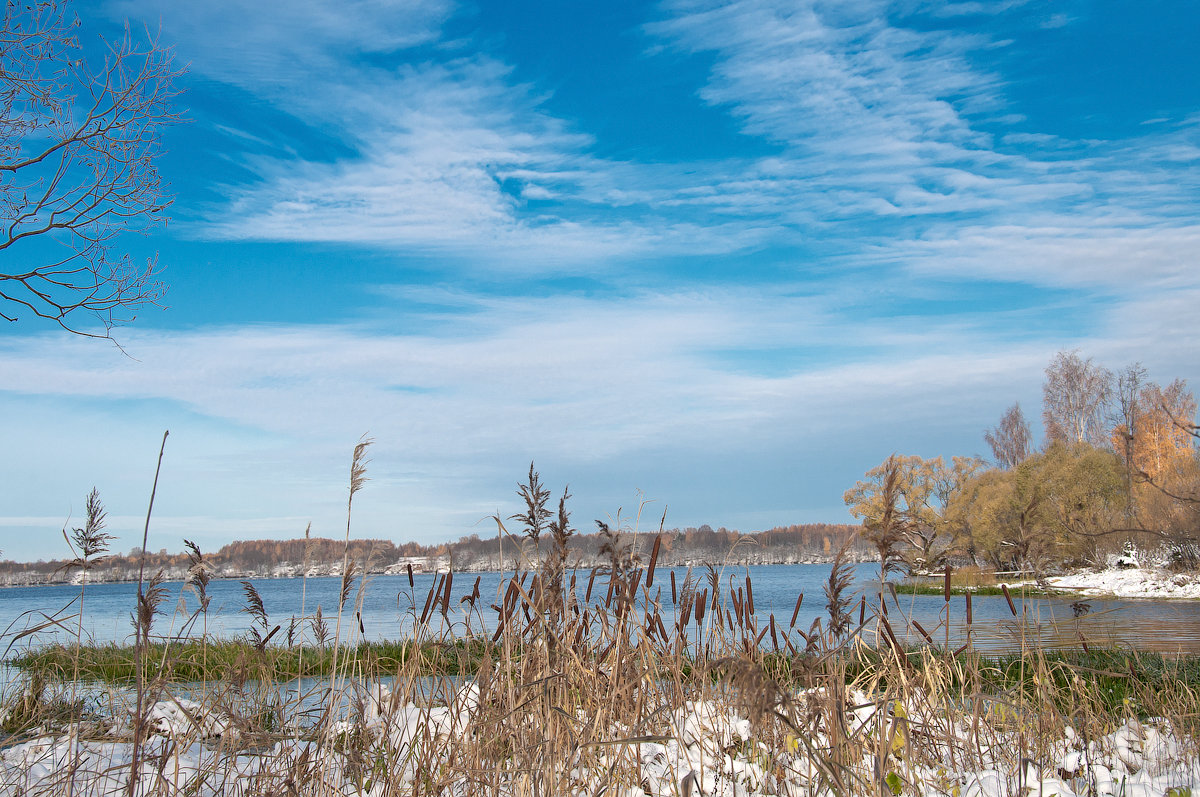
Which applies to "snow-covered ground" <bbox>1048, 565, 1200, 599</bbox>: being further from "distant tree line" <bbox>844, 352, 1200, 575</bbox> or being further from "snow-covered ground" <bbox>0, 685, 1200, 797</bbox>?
"snow-covered ground" <bbox>0, 685, 1200, 797</bbox>

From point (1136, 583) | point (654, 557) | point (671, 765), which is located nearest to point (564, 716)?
point (671, 765)

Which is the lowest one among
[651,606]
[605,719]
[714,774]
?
[714,774]

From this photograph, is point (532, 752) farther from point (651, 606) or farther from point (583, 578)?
point (583, 578)

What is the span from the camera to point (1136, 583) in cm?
2900

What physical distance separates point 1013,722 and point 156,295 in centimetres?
917

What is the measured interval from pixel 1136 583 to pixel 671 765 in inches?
1287

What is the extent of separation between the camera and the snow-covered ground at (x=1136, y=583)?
1038 inches

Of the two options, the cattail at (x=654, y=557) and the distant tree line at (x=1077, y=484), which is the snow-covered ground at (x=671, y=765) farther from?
the distant tree line at (x=1077, y=484)

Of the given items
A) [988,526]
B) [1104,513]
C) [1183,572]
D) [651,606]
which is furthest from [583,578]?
[988,526]

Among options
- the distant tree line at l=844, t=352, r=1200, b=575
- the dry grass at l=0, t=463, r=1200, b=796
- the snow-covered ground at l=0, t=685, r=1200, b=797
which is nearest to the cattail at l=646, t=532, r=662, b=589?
the dry grass at l=0, t=463, r=1200, b=796

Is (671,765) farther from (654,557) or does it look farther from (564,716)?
(654,557)

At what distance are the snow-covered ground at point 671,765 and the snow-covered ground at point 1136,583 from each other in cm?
2273

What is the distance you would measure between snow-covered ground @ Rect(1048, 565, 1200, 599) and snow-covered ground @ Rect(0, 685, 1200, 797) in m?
22.7

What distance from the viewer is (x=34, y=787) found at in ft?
9.80
